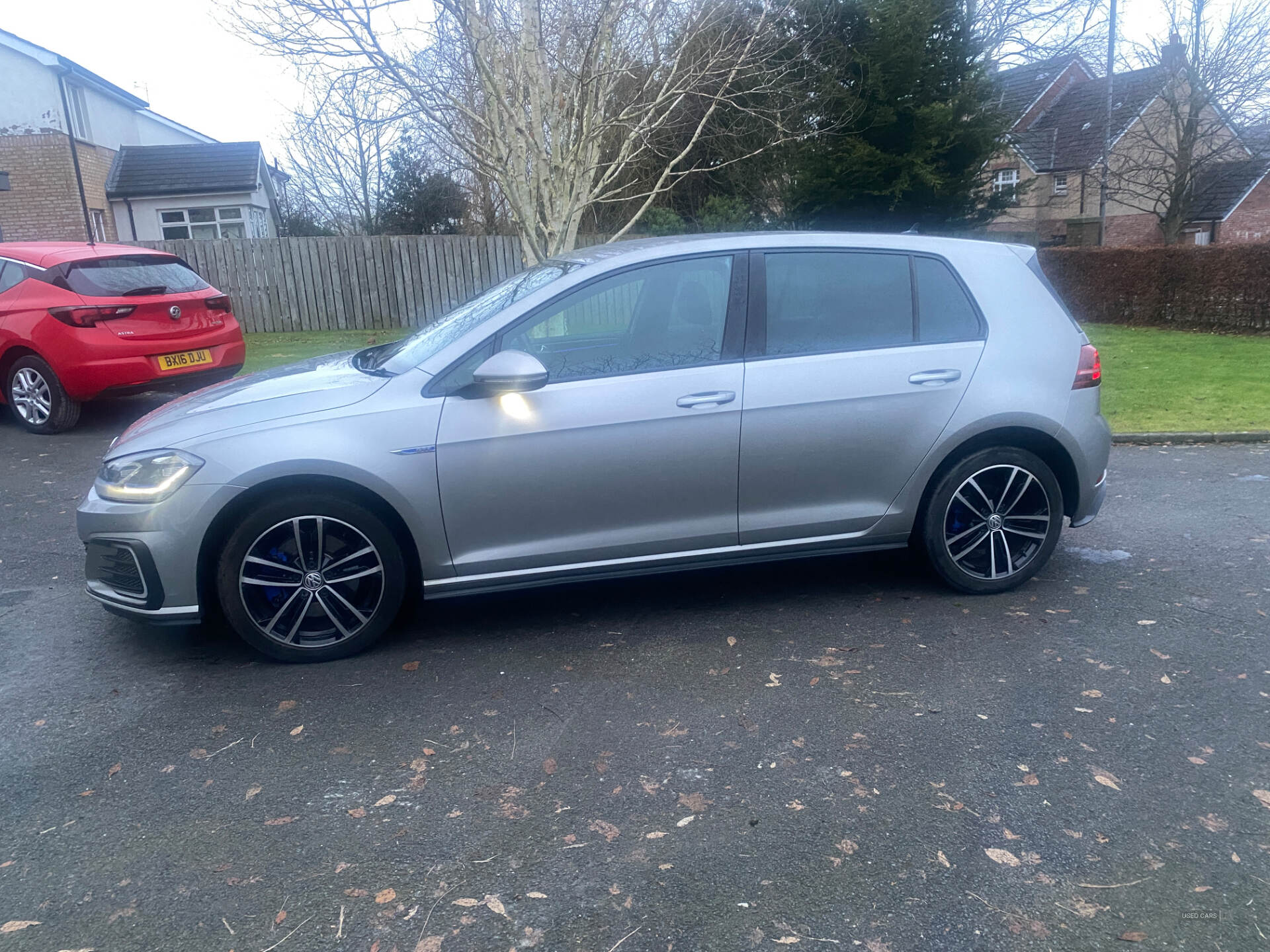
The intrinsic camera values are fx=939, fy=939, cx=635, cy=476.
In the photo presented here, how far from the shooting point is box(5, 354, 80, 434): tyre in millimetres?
8844

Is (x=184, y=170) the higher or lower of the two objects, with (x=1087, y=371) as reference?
higher

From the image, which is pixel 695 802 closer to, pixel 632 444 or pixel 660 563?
pixel 660 563

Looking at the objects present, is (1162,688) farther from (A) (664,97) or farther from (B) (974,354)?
(A) (664,97)

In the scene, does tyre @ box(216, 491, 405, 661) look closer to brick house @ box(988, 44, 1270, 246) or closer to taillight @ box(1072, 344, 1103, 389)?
taillight @ box(1072, 344, 1103, 389)

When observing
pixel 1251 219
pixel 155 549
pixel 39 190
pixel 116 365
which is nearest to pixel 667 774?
pixel 155 549

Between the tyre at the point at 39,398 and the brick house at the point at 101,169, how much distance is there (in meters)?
17.1

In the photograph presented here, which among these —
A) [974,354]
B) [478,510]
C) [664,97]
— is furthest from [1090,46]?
[478,510]

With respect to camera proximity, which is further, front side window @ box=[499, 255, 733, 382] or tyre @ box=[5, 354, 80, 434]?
tyre @ box=[5, 354, 80, 434]

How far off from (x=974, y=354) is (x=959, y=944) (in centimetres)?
295

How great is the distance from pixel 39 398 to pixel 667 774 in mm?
8319

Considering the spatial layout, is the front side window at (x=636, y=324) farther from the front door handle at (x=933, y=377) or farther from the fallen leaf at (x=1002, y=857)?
the fallen leaf at (x=1002, y=857)

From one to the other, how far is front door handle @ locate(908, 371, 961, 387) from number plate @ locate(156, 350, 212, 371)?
7.15 meters

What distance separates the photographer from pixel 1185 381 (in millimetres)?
11570

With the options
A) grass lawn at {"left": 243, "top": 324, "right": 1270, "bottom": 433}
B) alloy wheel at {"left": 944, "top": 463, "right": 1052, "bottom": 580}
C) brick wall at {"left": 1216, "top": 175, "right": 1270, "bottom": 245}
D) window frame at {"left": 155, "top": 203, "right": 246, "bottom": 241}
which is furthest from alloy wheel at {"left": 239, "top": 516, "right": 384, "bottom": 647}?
brick wall at {"left": 1216, "top": 175, "right": 1270, "bottom": 245}
